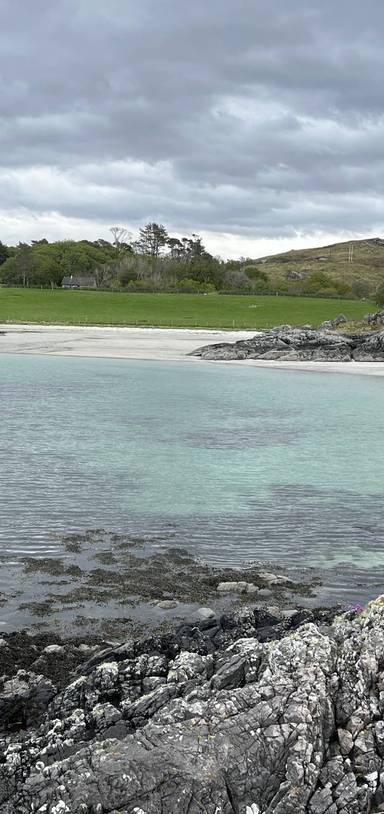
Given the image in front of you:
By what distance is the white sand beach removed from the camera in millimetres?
48312

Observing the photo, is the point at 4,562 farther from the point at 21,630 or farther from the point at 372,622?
the point at 372,622

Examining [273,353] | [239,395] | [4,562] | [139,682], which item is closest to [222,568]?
[4,562]

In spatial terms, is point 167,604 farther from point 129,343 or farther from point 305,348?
point 129,343

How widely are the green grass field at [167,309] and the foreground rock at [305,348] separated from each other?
2233 cm

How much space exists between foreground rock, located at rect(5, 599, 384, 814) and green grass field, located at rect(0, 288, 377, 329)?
71457mm

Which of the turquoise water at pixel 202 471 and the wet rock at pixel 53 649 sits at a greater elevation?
the turquoise water at pixel 202 471

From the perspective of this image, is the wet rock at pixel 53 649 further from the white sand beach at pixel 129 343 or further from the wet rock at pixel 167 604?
the white sand beach at pixel 129 343

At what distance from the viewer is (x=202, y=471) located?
17984 millimetres

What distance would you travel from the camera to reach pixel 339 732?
5.56m

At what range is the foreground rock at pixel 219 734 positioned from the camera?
5.13 metres

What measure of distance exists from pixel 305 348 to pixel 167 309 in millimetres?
44678

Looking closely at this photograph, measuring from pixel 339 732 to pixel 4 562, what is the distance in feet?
23.5

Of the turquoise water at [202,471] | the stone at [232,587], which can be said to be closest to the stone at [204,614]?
the stone at [232,587]

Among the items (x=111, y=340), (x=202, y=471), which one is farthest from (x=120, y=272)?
(x=202, y=471)
